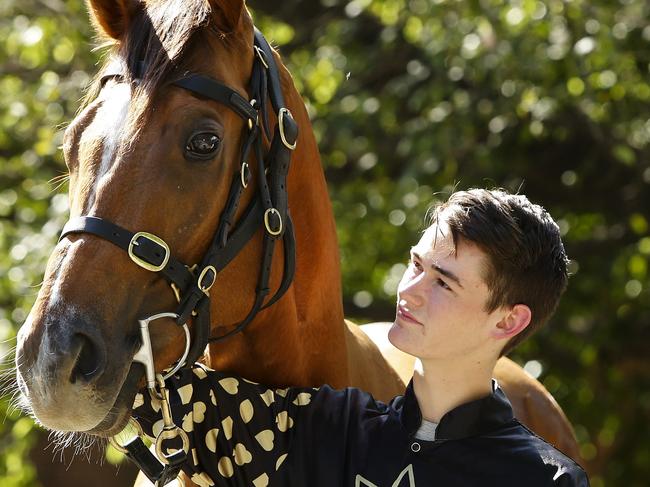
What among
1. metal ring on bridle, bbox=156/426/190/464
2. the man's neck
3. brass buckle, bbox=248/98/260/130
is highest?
brass buckle, bbox=248/98/260/130

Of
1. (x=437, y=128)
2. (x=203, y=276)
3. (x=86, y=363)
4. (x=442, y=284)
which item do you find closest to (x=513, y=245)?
(x=442, y=284)

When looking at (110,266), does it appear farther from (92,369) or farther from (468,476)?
(468,476)

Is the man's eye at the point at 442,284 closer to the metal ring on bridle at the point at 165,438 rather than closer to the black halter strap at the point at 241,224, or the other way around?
the black halter strap at the point at 241,224

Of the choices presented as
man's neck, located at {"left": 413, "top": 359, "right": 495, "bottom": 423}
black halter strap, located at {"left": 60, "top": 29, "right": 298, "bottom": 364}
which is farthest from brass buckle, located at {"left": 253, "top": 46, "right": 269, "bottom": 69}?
man's neck, located at {"left": 413, "top": 359, "right": 495, "bottom": 423}

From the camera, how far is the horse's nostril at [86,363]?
6.18 ft

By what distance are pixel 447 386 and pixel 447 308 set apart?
18cm

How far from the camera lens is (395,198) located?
17.9ft

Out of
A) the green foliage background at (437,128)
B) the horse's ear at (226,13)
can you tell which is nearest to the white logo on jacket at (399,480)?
the horse's ear at (226,13)

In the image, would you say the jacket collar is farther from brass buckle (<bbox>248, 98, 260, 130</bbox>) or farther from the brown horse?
brass buckle (<bbox>248, 98, 260, 130</bbox>)

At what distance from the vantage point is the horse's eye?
6.85ft

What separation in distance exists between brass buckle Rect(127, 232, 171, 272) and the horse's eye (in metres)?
0.20

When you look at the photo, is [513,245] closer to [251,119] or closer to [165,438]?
[251,119]

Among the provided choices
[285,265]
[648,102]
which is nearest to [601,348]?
[648,102]

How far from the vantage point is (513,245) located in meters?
2.20
